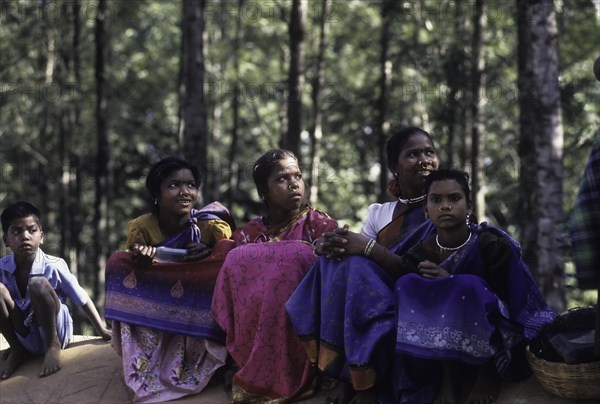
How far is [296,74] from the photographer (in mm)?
10648

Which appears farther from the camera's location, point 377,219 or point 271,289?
point 377,219

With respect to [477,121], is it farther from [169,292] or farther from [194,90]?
[169,292]

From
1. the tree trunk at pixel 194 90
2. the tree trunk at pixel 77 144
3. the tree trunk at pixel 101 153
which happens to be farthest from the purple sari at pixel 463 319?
the tree trunk at pixel 77 144

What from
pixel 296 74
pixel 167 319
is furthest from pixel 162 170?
pixel 296 74

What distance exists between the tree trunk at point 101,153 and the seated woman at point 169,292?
8047mm

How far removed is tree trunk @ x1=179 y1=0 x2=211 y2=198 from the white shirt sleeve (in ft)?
13.0

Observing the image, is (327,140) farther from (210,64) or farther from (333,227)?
(333,227)

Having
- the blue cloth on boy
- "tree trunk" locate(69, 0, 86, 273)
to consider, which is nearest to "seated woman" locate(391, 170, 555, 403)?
the blue cloth on boy

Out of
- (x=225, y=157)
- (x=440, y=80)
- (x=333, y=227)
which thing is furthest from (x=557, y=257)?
(x=225, y=157)

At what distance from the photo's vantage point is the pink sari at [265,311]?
15.5 feet

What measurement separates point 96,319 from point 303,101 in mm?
11997

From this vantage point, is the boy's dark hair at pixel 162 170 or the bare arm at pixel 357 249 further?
the boy's dark hair at pixel 162 170

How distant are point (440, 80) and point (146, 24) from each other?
606 inches

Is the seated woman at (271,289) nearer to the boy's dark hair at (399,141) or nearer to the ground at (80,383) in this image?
the ground at (80,383)
